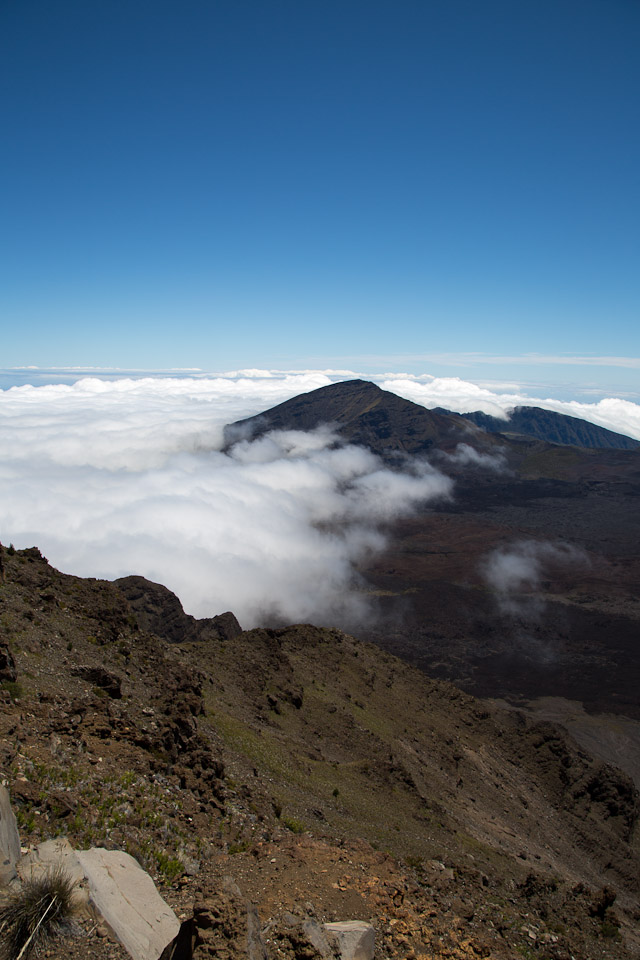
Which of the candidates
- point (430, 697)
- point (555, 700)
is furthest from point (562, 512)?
point (430, 697)

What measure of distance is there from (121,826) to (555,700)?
3219 inches

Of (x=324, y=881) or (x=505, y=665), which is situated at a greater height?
(x=324, y=881)

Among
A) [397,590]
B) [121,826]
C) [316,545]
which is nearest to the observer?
[121,826]

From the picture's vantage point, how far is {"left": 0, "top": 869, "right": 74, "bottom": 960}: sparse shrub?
5828 mm

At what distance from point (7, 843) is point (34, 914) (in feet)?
4.45

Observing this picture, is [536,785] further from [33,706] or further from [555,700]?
[555,700]

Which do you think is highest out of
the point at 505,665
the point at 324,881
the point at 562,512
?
the point at 324,881

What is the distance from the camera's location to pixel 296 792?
19.4 metres

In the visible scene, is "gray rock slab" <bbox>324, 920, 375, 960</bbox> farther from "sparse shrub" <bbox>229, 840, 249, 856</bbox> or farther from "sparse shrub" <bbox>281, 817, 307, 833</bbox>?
"sparse shrub" <bbox>281, 817, 307, 833</bbox>

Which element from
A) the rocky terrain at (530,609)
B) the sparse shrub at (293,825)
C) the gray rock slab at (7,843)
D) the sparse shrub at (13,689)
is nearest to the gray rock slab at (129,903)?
the gray rock slab at (7,843)

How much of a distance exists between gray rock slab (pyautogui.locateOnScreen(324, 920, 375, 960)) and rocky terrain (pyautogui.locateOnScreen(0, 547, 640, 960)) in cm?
57

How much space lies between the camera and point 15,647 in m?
17.0

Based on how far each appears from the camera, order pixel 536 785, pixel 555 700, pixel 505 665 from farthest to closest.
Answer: pixel 505 665, pixel 555 700, pixel 536 785

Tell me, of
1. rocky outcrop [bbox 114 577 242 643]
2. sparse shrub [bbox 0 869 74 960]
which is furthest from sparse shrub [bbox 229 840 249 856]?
rocky outcrop [bbox 114 577 242 643]
